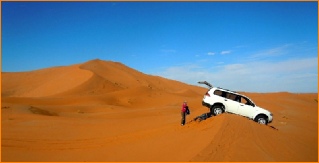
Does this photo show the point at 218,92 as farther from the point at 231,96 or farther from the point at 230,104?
the point at 230,104

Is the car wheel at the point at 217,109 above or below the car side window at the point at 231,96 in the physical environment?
below

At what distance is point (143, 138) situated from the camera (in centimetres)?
1320

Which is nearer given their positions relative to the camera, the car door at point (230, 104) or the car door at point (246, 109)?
the car door at point (230, 104)

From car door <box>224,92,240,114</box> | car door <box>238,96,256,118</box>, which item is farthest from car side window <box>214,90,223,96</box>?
car door <box>238,96,256,118</box>

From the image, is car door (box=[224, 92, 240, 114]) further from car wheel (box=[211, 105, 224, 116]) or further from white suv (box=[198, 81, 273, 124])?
car wheel (box=[211, 105, 224, 116])

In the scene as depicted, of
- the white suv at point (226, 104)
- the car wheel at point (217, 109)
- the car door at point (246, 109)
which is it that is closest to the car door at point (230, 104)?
the white suv at point (226, 104)

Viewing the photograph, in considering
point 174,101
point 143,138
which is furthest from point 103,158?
point 174,101

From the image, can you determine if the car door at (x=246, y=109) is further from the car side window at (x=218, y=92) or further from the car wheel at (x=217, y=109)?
the car side window at (x=218, y=92)

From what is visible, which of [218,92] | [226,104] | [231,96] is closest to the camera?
[226,104]

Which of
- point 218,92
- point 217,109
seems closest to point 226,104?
point 217,109

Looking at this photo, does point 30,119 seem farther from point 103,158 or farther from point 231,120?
point 231,120

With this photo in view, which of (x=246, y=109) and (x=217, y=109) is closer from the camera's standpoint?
(x=217, y=109)

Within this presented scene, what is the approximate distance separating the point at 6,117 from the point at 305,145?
15.9 meters

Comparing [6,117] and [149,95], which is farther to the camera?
[149,95]
